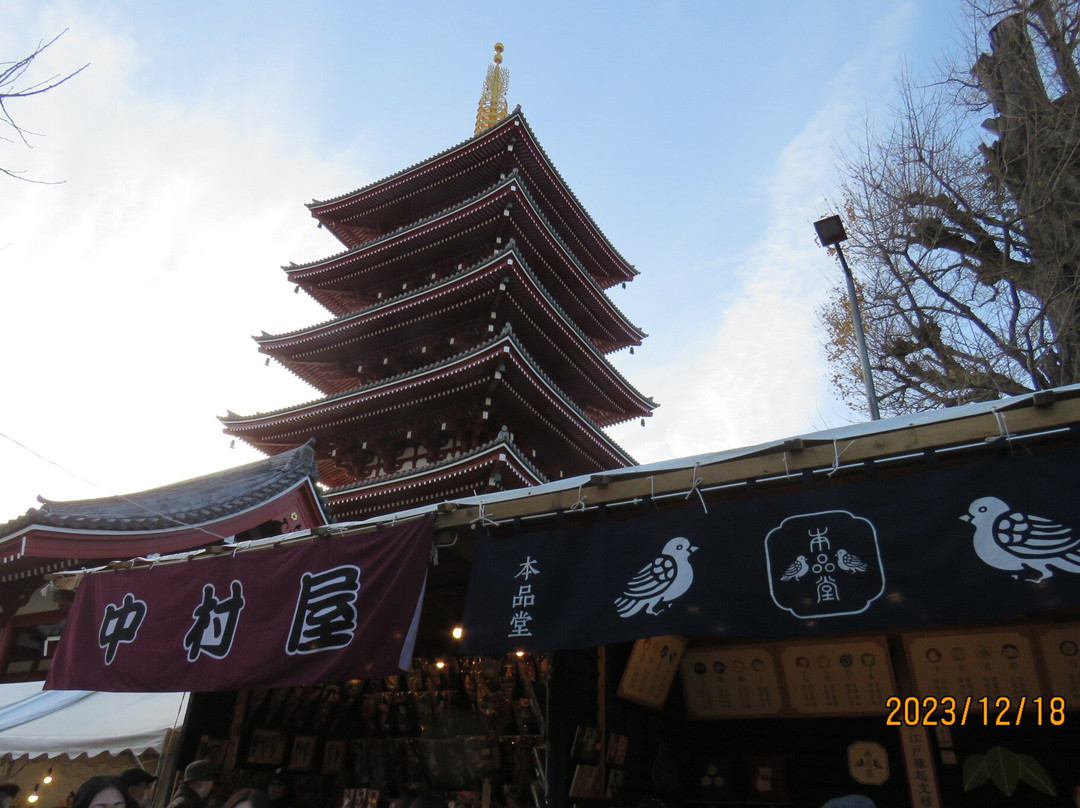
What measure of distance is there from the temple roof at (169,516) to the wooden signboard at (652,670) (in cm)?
531

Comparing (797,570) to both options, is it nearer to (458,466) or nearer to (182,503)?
(182,503)

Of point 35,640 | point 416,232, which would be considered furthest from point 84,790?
point 416,232

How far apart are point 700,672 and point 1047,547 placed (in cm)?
384

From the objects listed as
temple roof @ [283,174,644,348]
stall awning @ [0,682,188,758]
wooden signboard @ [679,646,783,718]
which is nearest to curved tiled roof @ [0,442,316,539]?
stall awning @ [0,682,188,758]

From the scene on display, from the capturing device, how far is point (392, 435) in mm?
18250

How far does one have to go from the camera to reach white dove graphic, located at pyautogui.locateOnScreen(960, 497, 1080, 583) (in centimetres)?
359

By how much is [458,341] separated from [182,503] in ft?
33.8

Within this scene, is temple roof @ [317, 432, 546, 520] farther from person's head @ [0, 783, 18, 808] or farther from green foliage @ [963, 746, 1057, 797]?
person's head @ [0, 783, 18, 808]

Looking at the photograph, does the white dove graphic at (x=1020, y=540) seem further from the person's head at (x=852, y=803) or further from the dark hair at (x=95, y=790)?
the dark hair at (x=95, y=790)

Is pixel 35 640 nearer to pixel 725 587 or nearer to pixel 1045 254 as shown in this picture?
pixel 725 587

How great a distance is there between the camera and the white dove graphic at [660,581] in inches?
177

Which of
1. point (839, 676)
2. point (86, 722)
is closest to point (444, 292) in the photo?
point (86, 722)
